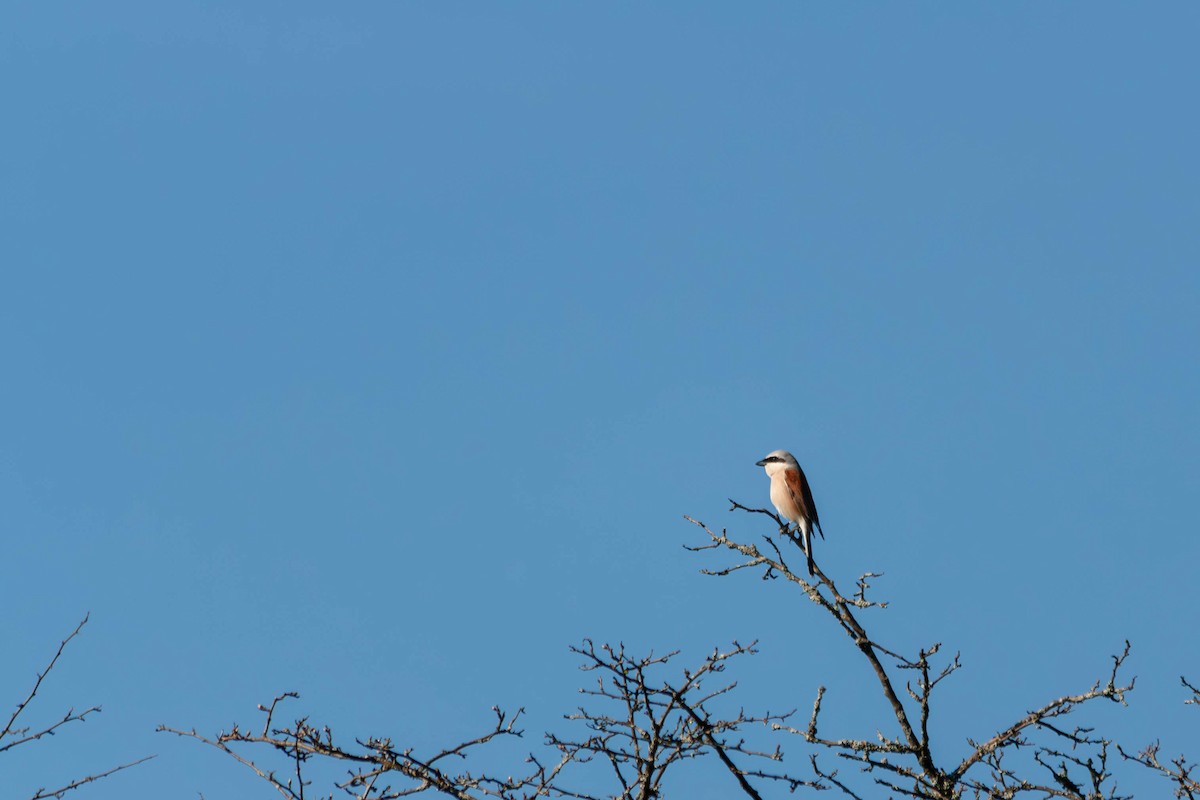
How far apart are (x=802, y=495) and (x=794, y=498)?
0.08m

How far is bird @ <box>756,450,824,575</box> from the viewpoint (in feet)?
37.7

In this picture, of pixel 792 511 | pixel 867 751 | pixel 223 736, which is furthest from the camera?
pixel 792 511

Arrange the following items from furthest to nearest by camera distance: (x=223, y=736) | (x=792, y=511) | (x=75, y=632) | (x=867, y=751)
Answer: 1. (x=792, y=511)
2. (x=867, y=751)
3. (x=223, y=736)
4. (x=75, y=632)

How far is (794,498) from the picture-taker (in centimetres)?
1161

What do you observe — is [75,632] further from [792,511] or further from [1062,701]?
[792,511]

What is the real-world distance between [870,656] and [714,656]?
0.78 m

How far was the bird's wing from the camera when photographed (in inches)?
454

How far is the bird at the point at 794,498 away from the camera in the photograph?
11477 millimetres

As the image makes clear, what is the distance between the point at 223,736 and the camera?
17.4 feet

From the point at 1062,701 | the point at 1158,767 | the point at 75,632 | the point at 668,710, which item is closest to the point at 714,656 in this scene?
the point at 668,710

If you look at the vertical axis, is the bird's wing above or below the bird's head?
below

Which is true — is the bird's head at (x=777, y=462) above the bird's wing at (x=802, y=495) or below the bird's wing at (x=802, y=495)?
above

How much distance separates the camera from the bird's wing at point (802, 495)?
11539 millimetres

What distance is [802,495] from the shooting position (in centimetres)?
1160
